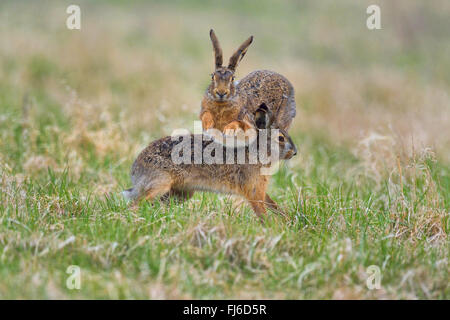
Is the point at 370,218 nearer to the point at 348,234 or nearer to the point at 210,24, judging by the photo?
the point at 348,234

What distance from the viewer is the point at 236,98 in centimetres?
597

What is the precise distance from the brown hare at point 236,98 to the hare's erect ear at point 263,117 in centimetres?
7

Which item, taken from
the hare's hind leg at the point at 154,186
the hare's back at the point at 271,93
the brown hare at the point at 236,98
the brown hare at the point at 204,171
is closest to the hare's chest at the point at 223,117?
the brown hare at the point at 236,98

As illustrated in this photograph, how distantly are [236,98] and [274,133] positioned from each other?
1.79ft

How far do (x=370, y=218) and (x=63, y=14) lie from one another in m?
14.1

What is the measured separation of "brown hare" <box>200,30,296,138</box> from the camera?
19.1 feet

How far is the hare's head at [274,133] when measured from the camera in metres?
6.02

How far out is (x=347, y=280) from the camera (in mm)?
4621

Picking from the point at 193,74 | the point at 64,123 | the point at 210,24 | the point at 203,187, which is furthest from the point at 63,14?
the point at 203,187

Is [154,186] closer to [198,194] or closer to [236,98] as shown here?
[198,194]

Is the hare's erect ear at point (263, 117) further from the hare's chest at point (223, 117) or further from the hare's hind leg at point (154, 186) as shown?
the hare's hind leg at point (154, 186)

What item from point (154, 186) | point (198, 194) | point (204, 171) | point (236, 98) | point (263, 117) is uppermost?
point (236, 98)

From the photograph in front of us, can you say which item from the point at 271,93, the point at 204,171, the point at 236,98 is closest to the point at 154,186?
the point at 204,171

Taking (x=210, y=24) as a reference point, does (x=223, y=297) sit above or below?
below
